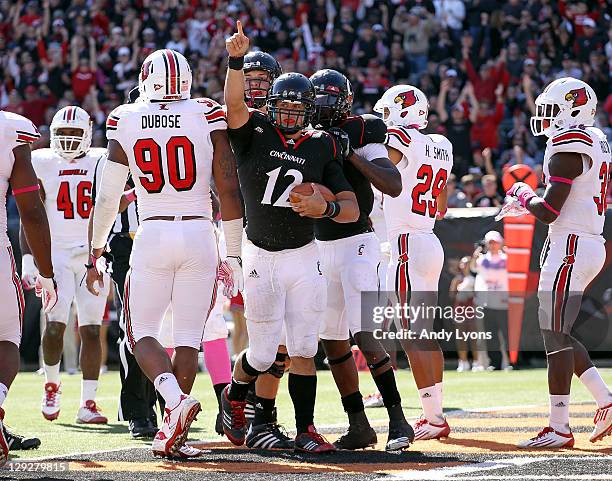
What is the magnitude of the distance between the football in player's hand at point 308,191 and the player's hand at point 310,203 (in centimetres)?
1

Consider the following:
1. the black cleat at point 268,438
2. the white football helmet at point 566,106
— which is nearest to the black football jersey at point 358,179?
the white football helmet at point 566,106

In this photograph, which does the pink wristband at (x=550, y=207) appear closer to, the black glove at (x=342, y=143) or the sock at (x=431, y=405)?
the black glove at (x=342, y=143)

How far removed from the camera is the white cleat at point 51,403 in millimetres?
8633

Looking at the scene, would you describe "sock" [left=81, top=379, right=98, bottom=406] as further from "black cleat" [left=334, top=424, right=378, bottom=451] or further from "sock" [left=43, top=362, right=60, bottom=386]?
"black cleat" [left=334, top=424, right=378, bottom=451]

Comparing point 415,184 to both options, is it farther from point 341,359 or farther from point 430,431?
point 430,431

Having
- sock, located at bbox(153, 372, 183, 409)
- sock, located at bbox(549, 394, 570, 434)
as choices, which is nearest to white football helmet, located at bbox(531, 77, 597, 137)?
sock, located at bbox(549, 394, 570, 434)

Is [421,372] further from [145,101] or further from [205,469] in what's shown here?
[145,101]

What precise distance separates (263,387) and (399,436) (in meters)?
0.91

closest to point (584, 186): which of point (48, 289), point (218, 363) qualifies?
point (218, 363)

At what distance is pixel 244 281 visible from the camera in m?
6.35

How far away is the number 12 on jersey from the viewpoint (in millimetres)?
7504

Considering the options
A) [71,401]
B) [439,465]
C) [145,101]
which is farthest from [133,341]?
[71,401]

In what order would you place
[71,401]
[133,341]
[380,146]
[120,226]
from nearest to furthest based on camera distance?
1. [133,341]
2. [380,146]
3. [120,226]
4. [71,401]

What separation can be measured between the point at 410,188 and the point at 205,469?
2.55m
